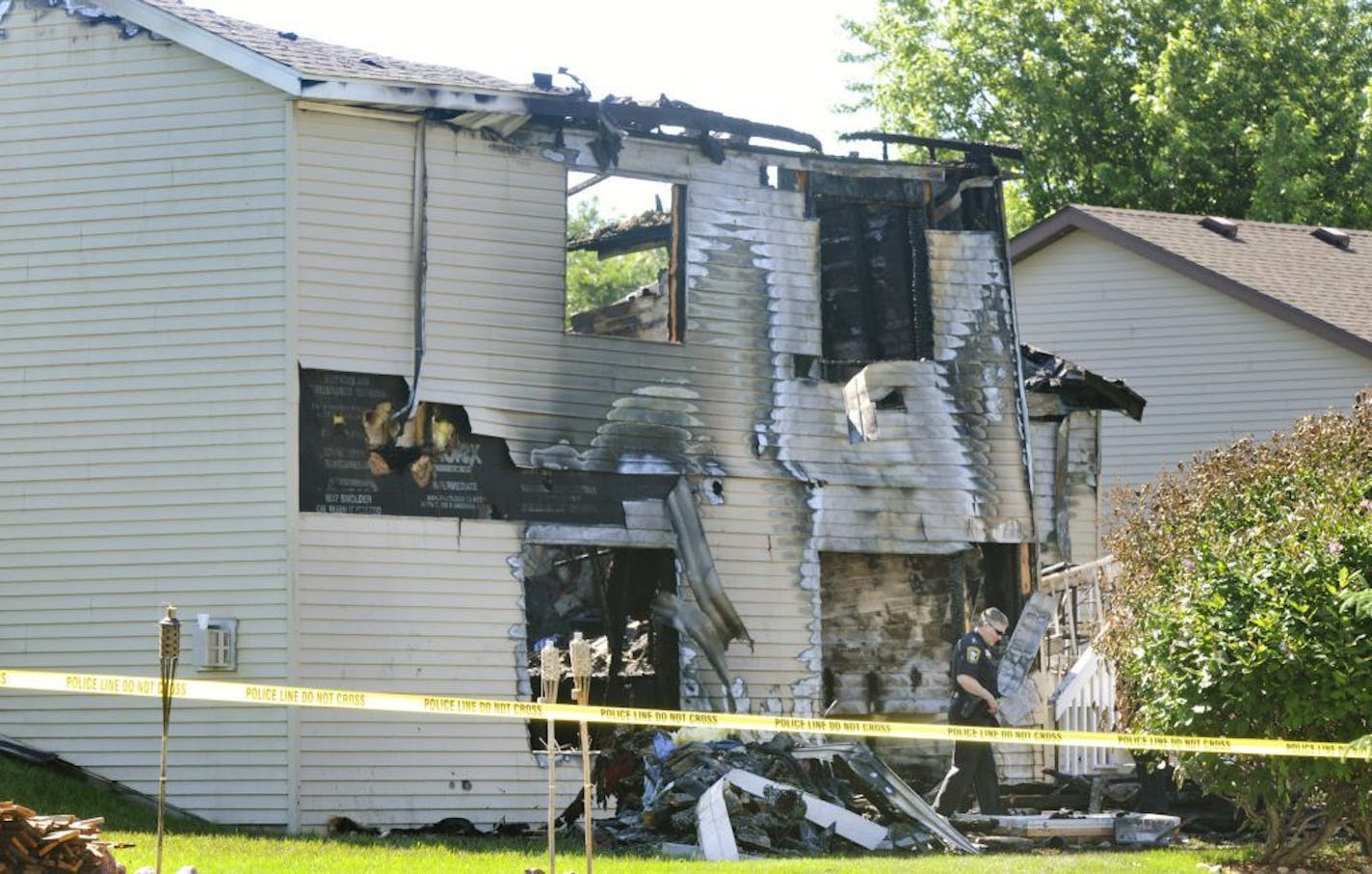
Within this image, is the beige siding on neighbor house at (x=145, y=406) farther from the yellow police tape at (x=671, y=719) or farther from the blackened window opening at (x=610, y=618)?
the blackened window opening at (x=610, y=618)

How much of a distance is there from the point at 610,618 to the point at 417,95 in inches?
220

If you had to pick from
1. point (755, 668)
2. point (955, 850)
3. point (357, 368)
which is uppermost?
point (357, 368)

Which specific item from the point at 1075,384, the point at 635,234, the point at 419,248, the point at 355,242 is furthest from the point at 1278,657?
the point at 635,234

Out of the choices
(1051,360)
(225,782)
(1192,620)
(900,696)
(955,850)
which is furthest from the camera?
(1051,360)

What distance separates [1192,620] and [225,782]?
787 cm

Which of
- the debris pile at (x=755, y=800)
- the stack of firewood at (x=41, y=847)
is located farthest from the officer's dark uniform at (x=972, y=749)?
the stack of firewood at (x=41, y=847)

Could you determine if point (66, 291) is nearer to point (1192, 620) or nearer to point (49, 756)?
point (49, 756)

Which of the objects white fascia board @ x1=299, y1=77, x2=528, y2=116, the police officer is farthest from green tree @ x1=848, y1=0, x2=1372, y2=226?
white fascia board @ x1=299, y1=77, x2=528, y2=116

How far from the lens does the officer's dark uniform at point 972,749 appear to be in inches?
683

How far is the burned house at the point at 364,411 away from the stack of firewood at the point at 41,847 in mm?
5357

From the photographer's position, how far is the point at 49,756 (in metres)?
16.9

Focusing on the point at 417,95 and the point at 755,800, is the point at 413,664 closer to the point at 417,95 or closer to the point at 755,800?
the point at 755,800

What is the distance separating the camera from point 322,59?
18125 mm

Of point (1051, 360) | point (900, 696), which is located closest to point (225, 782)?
point (900, 696)
